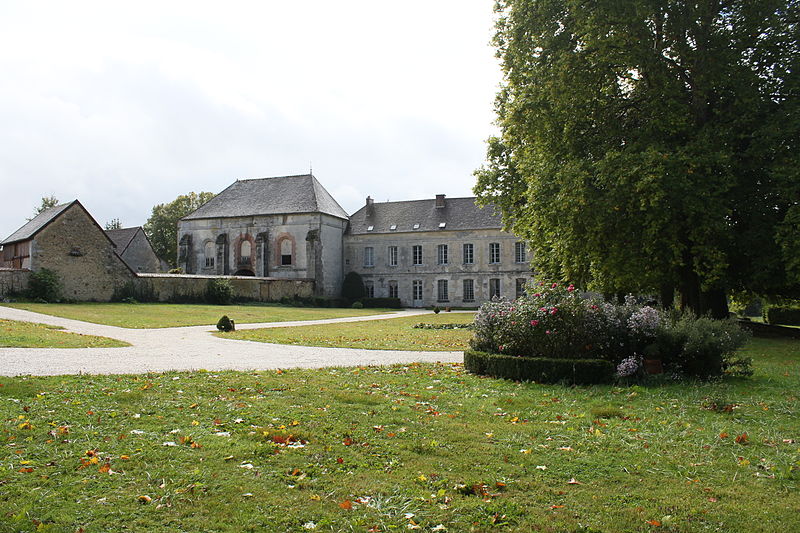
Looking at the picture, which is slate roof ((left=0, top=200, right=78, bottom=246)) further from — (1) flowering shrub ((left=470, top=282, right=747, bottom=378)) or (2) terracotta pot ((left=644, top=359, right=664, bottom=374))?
(2) terracotta pot ((left=644, top=359, right=664, bottom=374))

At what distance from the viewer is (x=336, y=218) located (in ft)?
153

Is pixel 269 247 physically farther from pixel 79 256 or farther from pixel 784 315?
pixel 784 315

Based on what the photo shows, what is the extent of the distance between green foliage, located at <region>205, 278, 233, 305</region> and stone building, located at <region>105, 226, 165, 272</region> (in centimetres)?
1388

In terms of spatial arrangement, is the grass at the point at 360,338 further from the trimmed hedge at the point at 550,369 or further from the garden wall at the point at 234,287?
the garden wall at the point at 234,287

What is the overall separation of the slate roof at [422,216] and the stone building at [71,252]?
20.1m

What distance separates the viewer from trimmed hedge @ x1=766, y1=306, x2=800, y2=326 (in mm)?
31188

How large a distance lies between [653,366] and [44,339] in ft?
41.2

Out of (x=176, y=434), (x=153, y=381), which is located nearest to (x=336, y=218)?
(x=153, y=381)

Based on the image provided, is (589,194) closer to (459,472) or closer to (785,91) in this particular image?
(785,91)

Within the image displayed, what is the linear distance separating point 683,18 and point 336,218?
1313 inches

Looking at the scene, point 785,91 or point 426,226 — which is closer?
point 785,91

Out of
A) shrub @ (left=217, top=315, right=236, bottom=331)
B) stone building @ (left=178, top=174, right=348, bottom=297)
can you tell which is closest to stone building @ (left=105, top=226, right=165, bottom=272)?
stone building @ (left=178, top=174, right=348, bottom=297)

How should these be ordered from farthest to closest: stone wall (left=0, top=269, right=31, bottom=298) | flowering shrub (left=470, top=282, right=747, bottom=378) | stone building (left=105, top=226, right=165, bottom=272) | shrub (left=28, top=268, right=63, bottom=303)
Result: stone building (left=105, top=226, right=165, bottom=272) → shrub (left=28, top=268, right=63, bottom=303) → stone wall (left=0, top=269, right=31, bottom=298) → flowering shrub (left=470, top=282, right=747, bottom=378)

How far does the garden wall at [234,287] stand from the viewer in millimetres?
33062
